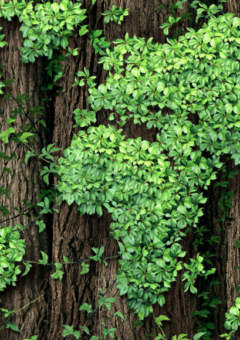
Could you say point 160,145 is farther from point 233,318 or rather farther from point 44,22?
point 233,318

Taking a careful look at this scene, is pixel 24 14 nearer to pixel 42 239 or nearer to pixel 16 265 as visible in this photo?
pixel 42 239

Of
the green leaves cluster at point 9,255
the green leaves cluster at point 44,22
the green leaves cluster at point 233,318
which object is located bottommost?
the green leaves cluster at point 233,318

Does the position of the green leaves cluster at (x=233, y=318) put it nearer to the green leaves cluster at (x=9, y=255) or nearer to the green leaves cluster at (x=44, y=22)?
the green leaves cluster at (x=9, y=255)

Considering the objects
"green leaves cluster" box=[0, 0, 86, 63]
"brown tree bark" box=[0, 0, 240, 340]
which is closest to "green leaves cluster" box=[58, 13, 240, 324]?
"brown tree bark" box=[0, 0, 240, 340]

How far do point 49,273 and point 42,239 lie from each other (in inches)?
9.9

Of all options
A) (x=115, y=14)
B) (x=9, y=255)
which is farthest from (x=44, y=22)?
(x=9, y=255)

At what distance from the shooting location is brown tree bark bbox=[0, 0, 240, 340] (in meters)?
2.69

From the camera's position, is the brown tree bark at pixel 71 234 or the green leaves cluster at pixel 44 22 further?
the brown tree bark at pixel 71 234

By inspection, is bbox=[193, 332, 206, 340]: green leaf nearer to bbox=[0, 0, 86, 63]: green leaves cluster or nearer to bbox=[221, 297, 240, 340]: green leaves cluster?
bbox=[221, 297, 240, 340]: green leaves cluster

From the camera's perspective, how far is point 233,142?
2.59m

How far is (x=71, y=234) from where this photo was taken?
270cm

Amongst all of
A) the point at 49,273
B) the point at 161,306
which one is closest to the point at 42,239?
the point at 49,273

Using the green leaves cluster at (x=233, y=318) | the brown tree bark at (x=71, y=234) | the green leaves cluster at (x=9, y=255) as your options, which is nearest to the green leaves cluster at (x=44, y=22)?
the brown tree bark at (x=71, y=234)

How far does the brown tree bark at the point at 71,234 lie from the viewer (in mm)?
2690
